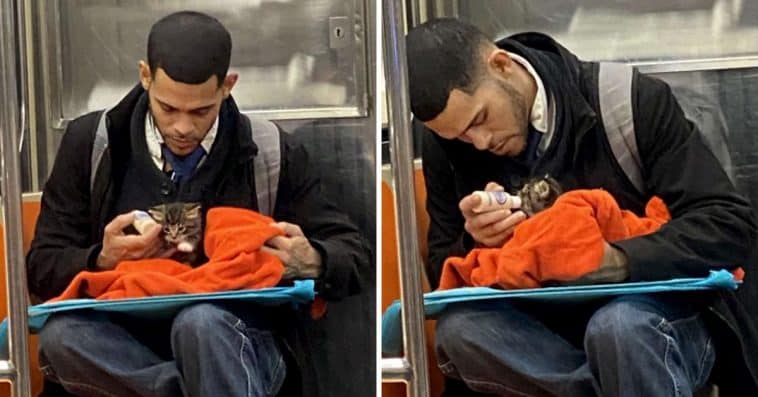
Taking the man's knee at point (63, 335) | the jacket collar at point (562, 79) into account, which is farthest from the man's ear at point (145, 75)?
the jacket collar at point (562, 79)

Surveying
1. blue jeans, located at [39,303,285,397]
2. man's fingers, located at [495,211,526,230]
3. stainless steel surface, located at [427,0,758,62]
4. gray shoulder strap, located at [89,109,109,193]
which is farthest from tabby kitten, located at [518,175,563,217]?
gray shoulder strap, located at [89,109,109,193]

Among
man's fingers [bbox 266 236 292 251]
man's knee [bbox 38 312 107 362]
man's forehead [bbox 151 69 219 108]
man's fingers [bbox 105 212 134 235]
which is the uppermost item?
man's forehead [bbox 151 69 219 108]

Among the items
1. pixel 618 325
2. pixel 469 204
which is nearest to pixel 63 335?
pixel 469 204

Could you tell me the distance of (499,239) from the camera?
2.69ft

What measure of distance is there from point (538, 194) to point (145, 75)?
37 cm

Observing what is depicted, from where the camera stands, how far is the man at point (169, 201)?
0.83 metres

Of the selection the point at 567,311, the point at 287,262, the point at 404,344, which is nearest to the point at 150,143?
the point at 287,262

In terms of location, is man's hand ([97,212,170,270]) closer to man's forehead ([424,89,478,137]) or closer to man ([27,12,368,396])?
man ([27,12,368,396])

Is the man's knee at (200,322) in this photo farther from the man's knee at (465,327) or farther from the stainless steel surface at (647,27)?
the stainless steel surface at (647,27)

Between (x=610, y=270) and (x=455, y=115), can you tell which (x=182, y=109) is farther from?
(x=610, y=270)

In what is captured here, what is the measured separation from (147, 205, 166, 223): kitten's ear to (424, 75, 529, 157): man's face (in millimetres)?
247

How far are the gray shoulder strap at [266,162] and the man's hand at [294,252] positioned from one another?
2 cm

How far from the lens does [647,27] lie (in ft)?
2.81

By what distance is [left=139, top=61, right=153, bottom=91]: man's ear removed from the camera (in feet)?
2.81
